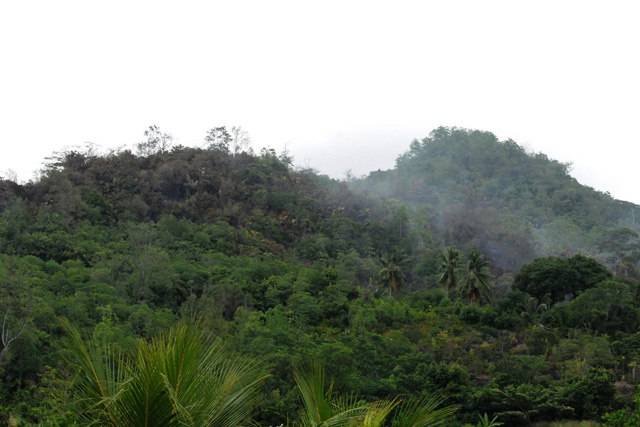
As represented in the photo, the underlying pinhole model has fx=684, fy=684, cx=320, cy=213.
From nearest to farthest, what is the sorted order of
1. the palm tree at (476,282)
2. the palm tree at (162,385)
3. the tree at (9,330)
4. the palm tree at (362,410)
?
the palm tree at (162,385) < the palm tree at (362,410) < the tree at (9,330) < the palm tree at (476,282)

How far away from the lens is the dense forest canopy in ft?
11.3

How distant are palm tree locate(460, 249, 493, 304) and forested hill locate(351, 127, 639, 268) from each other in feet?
71.4

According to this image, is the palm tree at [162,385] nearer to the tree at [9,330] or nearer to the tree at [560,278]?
the tree at [9,330]

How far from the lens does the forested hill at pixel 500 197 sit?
68.4 metres

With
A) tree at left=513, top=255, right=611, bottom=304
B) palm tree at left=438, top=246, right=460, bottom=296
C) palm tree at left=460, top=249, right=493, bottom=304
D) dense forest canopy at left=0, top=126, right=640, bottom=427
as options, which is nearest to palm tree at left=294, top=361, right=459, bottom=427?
dense forest canopy at left=0, top=126, right=640, bottom=427

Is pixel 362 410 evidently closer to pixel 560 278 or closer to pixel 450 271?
pixel 450 271

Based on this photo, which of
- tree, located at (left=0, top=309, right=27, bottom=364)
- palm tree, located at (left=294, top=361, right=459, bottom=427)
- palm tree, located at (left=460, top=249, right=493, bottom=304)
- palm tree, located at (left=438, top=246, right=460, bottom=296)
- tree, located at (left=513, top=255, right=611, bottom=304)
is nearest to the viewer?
palm tree, located at (left=294, top=361, right=459, bottom=427)

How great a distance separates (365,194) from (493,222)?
13.7 m

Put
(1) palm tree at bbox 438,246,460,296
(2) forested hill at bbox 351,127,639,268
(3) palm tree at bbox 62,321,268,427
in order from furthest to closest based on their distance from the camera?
(2) forested hill at bbox 351,127,639,268
(1) palm tree at bbox 438,246,460,296
(3) palm tree at bbox 62,321,268,427

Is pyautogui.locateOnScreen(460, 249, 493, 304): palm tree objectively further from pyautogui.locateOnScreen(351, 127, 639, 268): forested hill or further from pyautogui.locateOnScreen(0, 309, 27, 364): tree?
pyautogui.locateOnScreen(0, 309, 27, 364): tree

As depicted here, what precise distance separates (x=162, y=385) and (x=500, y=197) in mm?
94924

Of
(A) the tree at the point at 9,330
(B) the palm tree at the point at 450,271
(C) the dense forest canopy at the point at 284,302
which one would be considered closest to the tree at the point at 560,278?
(C) the dense forest canopy at the point at 284,302

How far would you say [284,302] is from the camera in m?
42.6

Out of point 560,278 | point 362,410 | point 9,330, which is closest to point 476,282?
point 560,278
